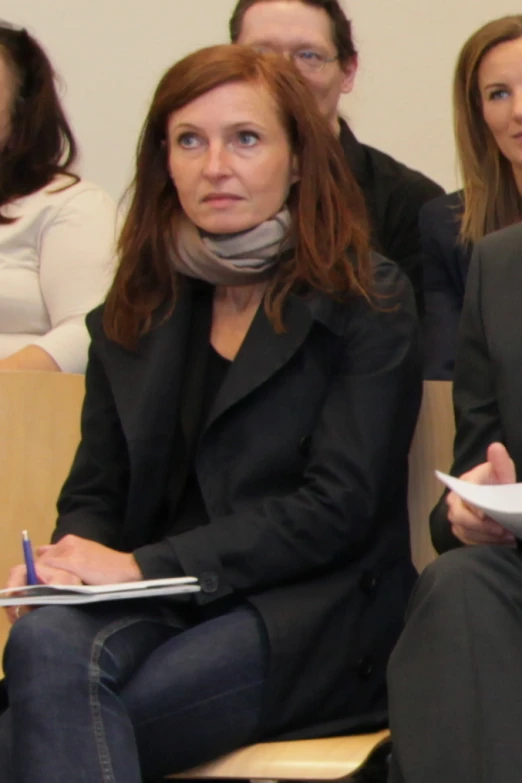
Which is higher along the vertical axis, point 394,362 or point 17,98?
point 17,98

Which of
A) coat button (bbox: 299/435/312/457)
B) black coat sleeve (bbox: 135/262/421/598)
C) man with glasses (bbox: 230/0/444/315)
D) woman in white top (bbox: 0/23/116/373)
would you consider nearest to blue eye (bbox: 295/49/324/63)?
man with glasses (bbox: 230/0/444/315)

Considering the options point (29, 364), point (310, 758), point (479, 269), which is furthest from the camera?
point (29, 364)

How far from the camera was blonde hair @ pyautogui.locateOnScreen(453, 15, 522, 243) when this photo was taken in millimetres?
2416

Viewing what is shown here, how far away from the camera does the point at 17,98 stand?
272 cm

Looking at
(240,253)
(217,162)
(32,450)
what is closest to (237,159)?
(217,162)

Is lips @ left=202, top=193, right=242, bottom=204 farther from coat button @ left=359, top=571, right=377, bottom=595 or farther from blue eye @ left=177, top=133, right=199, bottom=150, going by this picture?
coat button @ left=359, top=571, right=377, bottom=595

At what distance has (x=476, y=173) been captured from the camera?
2.48 m

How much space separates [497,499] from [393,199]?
1.38 m

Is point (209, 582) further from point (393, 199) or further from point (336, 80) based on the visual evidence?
point (336, 80)

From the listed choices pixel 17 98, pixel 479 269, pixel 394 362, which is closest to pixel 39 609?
pixel 394 362

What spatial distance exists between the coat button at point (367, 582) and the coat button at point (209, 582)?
19 cm

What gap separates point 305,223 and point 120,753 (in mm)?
808

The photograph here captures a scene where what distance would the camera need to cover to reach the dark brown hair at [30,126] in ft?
8.70

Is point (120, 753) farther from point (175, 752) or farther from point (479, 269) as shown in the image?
point (479, 269)
